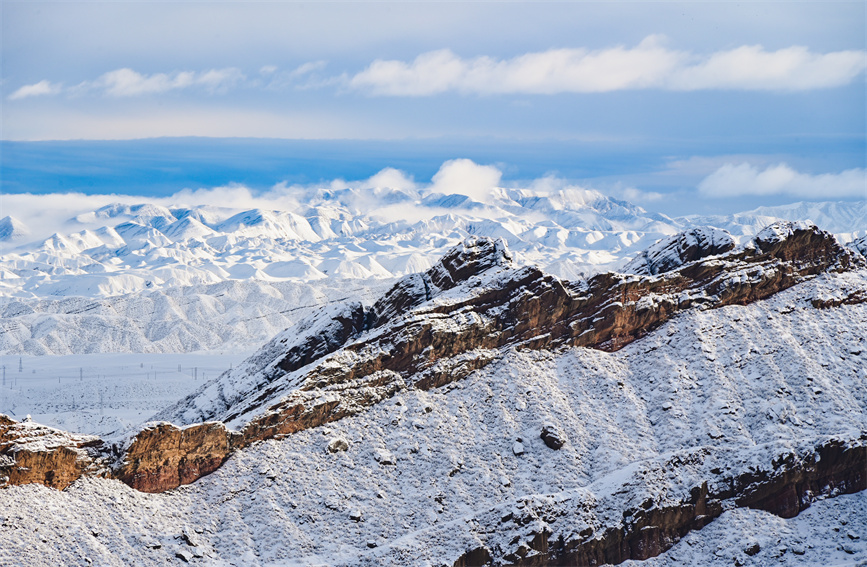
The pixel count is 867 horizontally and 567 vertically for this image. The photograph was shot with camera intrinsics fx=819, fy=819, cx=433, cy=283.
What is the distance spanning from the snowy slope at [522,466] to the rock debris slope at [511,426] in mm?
128

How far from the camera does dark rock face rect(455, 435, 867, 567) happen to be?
1656 inches

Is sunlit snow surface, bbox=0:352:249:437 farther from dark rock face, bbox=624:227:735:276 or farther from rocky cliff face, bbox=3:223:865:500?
dark rock face, bbox=624:227:735:276

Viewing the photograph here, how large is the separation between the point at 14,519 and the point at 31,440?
405 cm

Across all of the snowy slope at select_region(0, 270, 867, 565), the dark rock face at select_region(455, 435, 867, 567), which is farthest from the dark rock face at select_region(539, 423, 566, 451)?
the dark rock face at select_region(455, 435, 867, 567)

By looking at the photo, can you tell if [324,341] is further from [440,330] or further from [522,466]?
[522,466]

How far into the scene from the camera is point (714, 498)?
150 feet

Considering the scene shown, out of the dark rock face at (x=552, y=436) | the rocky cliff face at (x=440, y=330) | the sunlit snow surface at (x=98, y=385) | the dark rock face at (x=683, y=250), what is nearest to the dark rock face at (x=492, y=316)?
the rocky cliff face at (x=440, y=330)

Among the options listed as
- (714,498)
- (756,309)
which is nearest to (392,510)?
(714,498)

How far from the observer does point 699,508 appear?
45.3 m

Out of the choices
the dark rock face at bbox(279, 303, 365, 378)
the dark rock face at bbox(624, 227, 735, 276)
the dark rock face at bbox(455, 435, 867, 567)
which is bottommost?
the dark rock face at bbox(455, 435, 867, 567)

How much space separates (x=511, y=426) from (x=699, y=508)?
11405mm

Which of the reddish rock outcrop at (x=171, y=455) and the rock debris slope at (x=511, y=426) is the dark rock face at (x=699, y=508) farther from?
the reddish rock outcrop at (x=171, y=455)

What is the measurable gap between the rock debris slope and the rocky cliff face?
154 millimetres

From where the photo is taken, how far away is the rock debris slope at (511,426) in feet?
136
